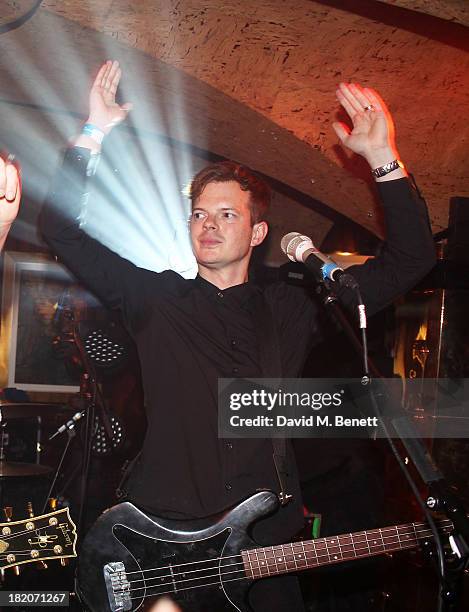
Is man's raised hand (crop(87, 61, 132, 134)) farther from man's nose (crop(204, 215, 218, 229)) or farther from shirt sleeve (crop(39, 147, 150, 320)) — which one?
man's nose (crop(204, 215, 218, 229))

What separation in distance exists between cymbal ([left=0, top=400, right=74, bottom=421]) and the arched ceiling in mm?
1795

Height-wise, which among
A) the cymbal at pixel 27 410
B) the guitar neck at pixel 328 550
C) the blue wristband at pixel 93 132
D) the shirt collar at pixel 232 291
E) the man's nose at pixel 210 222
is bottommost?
the guitar neck at pixel 328 550

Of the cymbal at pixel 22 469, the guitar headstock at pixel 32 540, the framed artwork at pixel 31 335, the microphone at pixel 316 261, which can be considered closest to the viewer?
the microphone at pixel 316 261

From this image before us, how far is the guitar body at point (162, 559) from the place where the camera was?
2307mm

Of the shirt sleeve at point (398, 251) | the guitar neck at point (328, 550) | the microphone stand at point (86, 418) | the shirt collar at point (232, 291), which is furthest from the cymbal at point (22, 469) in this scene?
the shirt sleeve at point (398, 251)

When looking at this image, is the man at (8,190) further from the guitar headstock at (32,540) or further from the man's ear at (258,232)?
the guitar headstock at (32,540)

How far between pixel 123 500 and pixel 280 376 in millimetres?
704

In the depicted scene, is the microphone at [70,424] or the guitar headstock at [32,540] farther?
the microphone at [70,424]

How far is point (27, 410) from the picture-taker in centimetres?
420

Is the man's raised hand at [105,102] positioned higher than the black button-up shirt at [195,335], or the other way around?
the man's raised hand at [105,102]

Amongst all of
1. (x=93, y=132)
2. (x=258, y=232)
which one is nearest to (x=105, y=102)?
(x=93, y=132)

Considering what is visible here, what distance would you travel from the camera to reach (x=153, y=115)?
4.32m

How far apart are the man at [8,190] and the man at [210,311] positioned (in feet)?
0.80

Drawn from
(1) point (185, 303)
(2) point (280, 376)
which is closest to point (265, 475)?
(2) point (280, 376)
